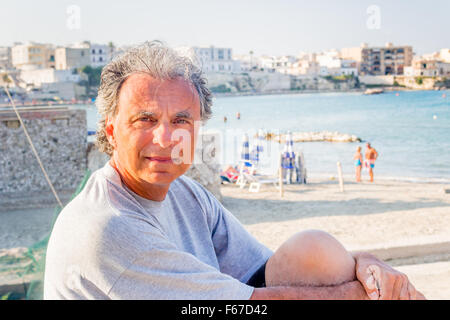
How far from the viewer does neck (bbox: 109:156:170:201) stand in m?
1.28

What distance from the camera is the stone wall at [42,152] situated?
30.3 feet

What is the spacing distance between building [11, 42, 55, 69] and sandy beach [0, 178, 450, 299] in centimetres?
7287

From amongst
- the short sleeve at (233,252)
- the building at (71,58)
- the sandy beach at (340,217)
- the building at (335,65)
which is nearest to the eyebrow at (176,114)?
the short sleeve at (233,252)

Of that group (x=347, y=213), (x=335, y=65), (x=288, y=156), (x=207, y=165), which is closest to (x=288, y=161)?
(x=288, y=156)

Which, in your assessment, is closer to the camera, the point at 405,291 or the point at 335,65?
the point at 405,291

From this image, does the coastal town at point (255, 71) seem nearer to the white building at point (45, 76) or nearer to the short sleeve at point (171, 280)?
the white building at point (45, 76)

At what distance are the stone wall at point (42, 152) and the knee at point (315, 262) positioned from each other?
856 centimetres

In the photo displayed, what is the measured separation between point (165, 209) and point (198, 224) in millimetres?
156

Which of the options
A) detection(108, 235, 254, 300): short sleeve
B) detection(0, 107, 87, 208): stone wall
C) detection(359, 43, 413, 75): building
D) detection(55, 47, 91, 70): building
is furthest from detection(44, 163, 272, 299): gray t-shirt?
detection(55, 47, 91, 70): building

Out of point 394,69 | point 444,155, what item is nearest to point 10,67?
point 394,69

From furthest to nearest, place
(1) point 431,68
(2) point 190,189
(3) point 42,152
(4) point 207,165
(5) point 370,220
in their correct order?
(1) point 431,68 < (3) point 42,152 < (4) point 207,165 < (5) point 370,220 < (2) point 190,189

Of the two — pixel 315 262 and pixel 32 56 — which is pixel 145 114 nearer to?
pixel 315 262

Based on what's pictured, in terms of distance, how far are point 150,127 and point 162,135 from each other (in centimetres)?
4

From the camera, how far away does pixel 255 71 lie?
96375 mm
